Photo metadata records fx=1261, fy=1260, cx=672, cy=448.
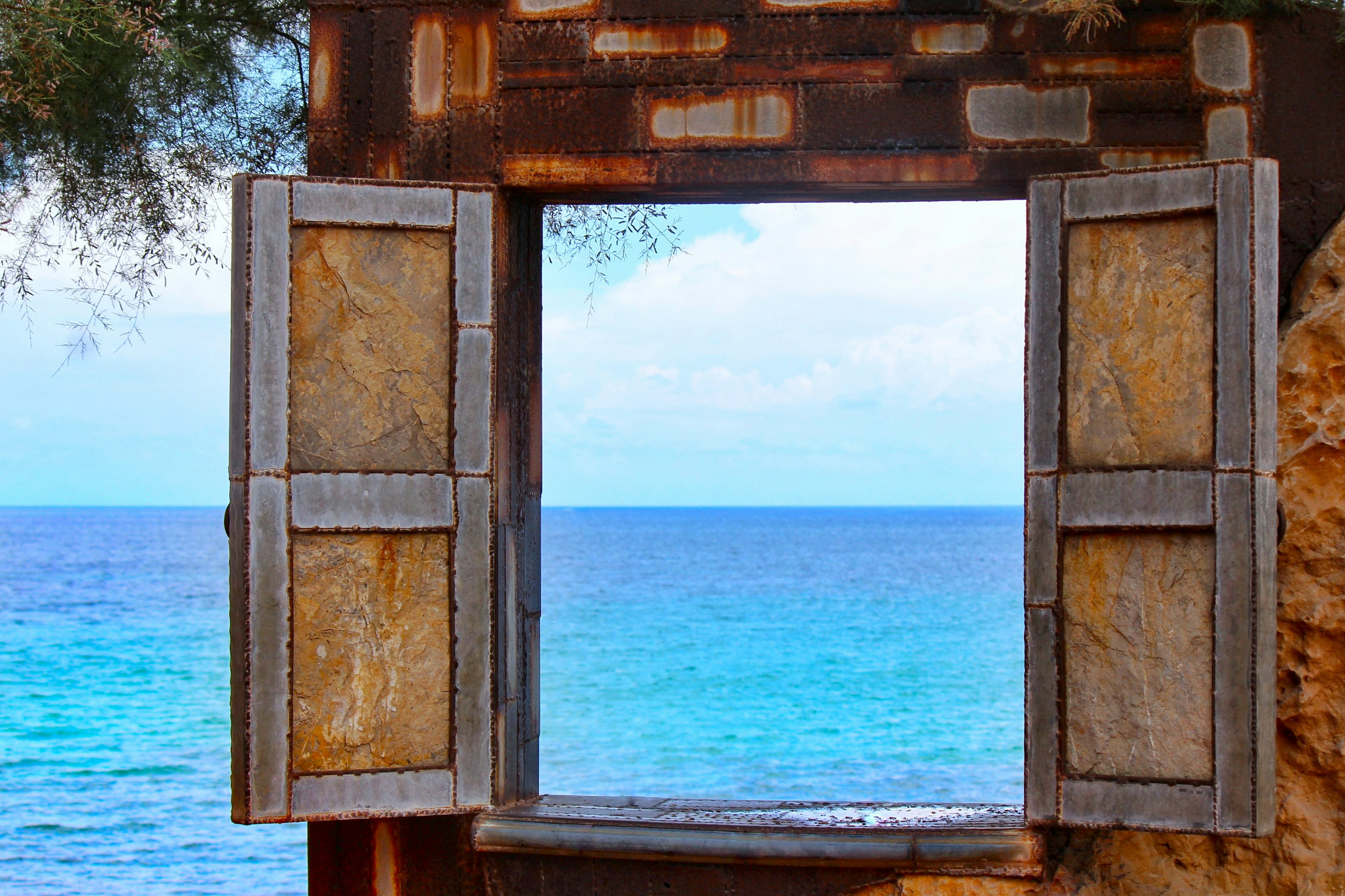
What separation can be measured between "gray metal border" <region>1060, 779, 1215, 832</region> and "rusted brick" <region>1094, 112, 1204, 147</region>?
188cm

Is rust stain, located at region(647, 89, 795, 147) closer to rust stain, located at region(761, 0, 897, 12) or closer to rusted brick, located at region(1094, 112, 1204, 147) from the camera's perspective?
rust stain, located at region(761, 0, 897, 12)

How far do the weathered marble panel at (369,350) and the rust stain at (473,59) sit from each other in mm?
544

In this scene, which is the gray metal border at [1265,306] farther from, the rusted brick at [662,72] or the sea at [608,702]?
the sea at [608,702]

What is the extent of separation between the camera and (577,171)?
154 inches

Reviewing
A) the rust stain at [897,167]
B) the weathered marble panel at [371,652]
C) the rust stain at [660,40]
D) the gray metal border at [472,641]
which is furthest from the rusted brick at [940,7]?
the weathered marble panel at [371,652]

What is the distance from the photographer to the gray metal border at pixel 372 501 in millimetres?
3605

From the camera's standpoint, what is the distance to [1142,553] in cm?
349

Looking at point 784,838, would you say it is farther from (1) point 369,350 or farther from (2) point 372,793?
(1) point 369,350

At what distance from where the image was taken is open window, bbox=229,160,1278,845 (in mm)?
3391

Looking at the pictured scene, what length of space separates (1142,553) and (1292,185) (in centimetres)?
129

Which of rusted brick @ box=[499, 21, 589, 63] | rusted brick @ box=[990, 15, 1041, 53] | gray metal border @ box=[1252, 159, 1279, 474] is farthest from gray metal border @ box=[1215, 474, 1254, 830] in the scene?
rusted brick @ box=[499, 21, 589, 63]

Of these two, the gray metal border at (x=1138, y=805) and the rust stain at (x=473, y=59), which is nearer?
the gray metal border at (x=1138, y=805)

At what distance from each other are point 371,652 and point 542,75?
1.84m

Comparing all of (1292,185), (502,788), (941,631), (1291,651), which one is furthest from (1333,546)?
(941,631)
